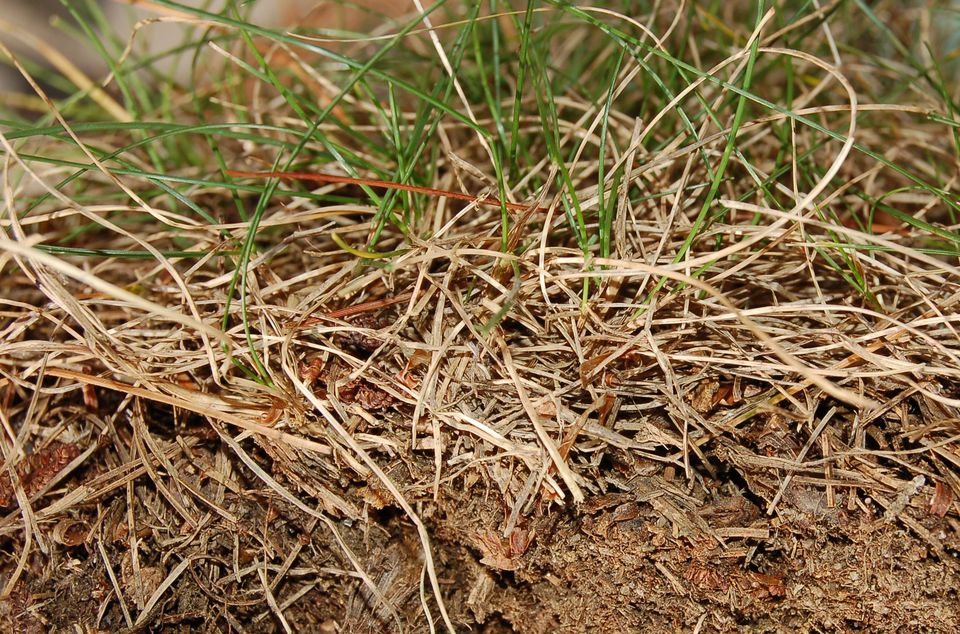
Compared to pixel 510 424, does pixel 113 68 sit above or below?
above

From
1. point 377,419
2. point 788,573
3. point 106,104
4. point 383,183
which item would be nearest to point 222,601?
point 377,419

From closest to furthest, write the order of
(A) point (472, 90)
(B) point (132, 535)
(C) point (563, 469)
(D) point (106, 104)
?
(C) point (563, 469) → (B) point (132, 535) → (A) point (472, 90) → (D) point (106, 104)

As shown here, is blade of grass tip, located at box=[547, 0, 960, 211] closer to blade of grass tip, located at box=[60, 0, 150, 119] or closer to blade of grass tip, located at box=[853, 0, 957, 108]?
blade of grass tip, located at box=[853, 0, 957, 108]

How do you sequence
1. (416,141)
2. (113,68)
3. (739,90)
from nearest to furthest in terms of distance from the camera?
(739,90)
(416,141)
(113,68)

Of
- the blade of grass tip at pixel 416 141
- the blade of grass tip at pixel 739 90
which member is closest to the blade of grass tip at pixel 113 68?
the blade of grass tip at pixel 416 141

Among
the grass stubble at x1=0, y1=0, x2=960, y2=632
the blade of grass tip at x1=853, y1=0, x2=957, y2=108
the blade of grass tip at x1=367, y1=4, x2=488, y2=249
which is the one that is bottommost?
the grass stubble at x1=0, y1=0, x2=960, y2=632

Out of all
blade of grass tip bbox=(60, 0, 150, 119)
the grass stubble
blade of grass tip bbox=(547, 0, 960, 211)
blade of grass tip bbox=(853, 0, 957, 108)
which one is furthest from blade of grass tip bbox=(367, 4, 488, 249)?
blade of grass tip bbox=(853, 0, 957, 108)

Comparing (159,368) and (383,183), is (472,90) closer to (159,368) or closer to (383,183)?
(383,183)

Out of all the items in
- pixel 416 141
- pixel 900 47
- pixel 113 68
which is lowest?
pixel 900 47

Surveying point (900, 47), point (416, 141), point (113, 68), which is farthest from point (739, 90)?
point (113, 68)

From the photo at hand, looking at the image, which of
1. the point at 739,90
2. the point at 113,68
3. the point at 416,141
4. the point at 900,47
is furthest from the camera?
the point at 900,47

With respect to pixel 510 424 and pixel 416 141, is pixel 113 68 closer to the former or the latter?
pixel 416 141
